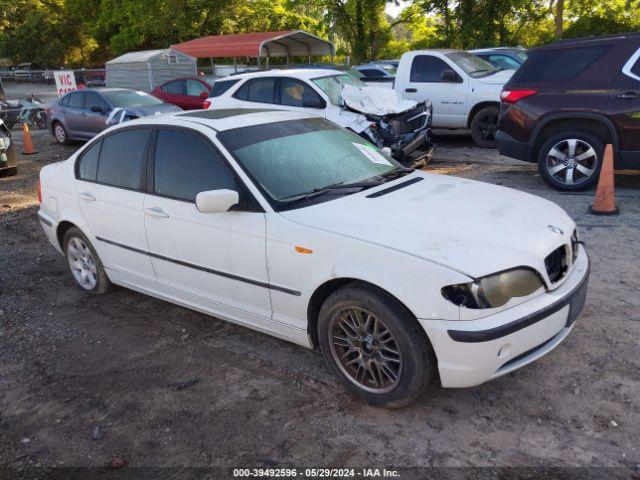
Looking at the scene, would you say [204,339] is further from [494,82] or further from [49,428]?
[494,82]

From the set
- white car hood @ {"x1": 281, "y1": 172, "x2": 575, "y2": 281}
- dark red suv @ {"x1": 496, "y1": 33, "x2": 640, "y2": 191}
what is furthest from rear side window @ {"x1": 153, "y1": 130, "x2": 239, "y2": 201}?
dark red suv @ {"x1": 496, "y1": 33, "x2": 640, "y2": 191}

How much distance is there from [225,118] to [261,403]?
6.95ft

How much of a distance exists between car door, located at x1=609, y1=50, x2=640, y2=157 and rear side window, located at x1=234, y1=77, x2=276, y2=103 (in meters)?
5.35

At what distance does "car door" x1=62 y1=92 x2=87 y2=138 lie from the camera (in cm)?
1423

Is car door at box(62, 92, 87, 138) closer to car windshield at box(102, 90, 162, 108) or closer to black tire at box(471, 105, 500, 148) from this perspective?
car windshield at box(102, 90, 162, 108)

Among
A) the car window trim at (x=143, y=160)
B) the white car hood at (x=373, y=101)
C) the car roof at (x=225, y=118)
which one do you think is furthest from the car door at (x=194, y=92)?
the car roof at (x=225, y=118)

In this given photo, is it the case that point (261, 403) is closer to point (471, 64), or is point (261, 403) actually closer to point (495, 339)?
point (495, 339)

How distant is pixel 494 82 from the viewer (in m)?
10.8

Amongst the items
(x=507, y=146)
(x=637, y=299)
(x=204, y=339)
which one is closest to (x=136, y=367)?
(x=204, y=339)

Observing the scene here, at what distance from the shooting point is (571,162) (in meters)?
7.37

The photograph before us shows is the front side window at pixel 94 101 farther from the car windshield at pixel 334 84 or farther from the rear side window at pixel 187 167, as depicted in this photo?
the rear side window at pixel 187 167

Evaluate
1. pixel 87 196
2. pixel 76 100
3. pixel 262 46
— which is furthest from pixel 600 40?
pixel 262 46

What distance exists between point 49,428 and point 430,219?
8.36 ft

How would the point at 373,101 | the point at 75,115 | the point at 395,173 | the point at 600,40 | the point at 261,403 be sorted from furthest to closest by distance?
1. the point at 75,115
2. the point at 373,101
3. the point at 600,40
4. the point at 395,173
5. the point at 261,403
